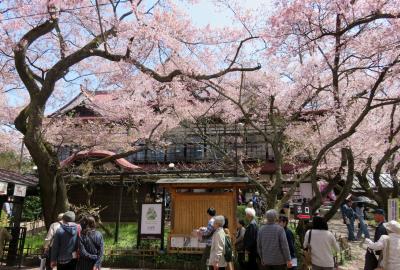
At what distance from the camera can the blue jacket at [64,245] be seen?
6.27 metres

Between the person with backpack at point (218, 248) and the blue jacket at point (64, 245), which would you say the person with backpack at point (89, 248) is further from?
the person with backpack at point (218, 248)

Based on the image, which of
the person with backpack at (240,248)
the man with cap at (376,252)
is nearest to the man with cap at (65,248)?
the person with backpack at (240,248)

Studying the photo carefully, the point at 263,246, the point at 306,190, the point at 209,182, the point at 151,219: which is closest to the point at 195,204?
the point at 209,182

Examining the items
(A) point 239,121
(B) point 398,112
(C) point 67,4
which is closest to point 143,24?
(C) point 67,4

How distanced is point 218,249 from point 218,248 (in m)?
0.02

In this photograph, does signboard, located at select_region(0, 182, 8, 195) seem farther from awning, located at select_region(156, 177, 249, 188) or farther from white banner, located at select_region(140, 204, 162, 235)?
awning, located at select_region(156, 177, 249, 188)

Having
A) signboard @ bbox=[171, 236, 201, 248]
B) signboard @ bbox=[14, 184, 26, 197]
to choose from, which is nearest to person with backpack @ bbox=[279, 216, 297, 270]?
signboard @ bbox=[171, 236, 201, 248]

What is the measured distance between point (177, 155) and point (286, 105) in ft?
35.3

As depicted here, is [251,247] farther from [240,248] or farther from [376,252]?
[376,252]

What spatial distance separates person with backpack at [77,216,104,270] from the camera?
611 cm

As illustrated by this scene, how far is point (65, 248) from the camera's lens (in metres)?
6.29

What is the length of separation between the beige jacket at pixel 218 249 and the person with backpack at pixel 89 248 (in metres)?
1.92

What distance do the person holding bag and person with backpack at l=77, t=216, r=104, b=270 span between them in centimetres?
336

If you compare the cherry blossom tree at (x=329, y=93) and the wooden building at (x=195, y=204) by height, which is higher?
the cherry blossom tree at (x=329, y=93)
